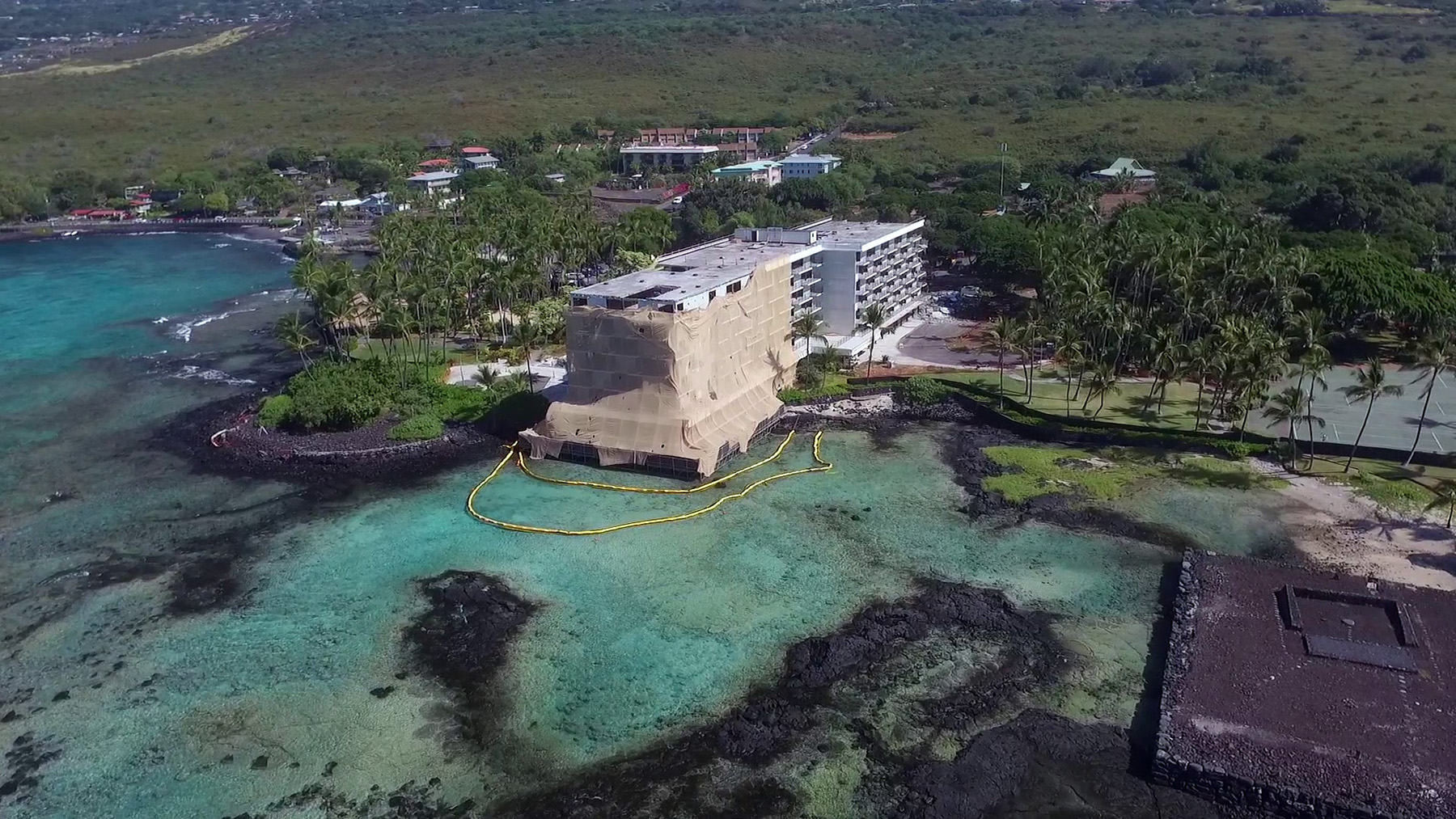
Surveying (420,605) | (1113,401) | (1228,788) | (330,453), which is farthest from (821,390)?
(1228,788)

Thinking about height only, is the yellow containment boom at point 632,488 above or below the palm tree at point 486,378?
below

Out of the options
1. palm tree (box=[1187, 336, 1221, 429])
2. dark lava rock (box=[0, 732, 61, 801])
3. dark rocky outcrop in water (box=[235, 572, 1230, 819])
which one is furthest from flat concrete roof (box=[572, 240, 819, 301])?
dark lava rock (box=[0, 732, 61, 801])

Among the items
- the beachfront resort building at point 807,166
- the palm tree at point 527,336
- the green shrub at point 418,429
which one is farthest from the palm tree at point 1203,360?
the beachfront resort building at point 807,166

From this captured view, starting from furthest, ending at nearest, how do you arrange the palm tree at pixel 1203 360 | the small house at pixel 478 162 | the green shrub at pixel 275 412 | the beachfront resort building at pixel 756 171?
the small house at pixel 478 162 → the beachfront resort building at pixel 756 171 → the green shrub at pixel 275 412 → the palm tree at pixel 1203 360

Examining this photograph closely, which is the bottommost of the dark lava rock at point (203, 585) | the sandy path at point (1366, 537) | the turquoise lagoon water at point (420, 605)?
the dark lava rock at point (203, 585)

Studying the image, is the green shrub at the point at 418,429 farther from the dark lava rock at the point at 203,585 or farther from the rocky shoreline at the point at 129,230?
the rocky shoreline at the point at 129,230

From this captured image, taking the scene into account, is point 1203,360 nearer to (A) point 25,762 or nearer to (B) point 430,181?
(A) point 25,762
